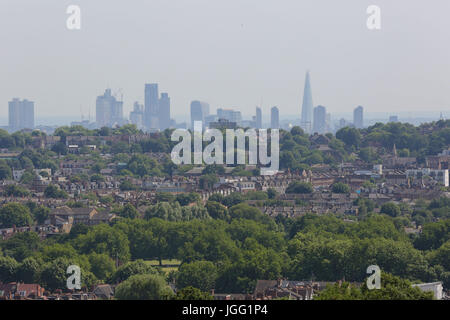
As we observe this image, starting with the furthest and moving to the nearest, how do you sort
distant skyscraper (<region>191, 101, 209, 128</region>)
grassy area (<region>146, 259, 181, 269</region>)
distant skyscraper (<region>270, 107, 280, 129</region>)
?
distant skyscraper (<region>191, 101, 209, 128</region>)
distant skyscraper (<region>270, 107, 280, 129</region>)
grassy area (<region>146, 259, 181, 269</region>)

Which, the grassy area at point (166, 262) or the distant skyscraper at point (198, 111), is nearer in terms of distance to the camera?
the grassy area at point (166, 262)

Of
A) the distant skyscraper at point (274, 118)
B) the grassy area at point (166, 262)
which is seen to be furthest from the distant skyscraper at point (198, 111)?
the grassy area at point (166, 262)

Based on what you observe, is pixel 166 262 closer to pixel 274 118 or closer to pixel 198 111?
pixel 198 111

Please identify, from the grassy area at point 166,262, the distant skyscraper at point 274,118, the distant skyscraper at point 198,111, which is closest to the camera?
the grassy area at point 166,262

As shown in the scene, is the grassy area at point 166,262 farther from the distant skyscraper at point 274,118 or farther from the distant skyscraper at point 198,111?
the distant skyscraper at point 274,118

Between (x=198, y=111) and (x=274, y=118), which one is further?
(x=198, y=111)

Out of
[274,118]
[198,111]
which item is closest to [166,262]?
[198,111]

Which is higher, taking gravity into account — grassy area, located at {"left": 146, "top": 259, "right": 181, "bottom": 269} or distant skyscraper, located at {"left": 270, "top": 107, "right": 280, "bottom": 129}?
distant skyscraper, located at {"left": 270, "top": 107, "right": 280, "bottom": 129}

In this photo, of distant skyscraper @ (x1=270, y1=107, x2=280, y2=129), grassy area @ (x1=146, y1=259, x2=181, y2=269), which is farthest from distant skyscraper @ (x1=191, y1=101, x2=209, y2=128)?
grassy area @ (x1=146, y1=259, x2=181, y2=269)

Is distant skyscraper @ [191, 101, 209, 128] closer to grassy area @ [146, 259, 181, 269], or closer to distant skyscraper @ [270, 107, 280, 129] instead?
distant skyscraper @ [270, 107, 280, 129]
